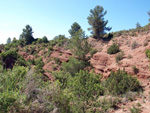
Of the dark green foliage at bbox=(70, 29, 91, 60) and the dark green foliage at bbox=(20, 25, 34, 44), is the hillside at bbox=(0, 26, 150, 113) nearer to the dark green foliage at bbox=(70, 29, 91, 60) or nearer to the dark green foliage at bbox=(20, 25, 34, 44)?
the dark green foliage at bbox=(70, 29, 91, 60)

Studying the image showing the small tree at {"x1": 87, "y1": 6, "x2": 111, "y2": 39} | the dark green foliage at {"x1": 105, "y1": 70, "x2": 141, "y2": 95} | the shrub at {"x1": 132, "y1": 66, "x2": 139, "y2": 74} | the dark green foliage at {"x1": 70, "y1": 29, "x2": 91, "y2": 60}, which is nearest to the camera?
the dark green foliage at {"x1": 105, "y1": 70, "x2": 141, "y2": 95}

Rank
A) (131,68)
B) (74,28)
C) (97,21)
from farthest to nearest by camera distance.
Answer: (74,28), (97,21), (131,68)

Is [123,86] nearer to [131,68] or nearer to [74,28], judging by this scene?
[131,68]

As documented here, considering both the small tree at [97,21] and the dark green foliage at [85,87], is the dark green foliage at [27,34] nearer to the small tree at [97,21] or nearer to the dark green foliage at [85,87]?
the small tree at [97,21]

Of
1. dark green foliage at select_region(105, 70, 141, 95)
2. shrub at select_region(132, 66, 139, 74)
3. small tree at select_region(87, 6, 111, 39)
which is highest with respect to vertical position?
small tree at select_region(87, 6, 111, 39)

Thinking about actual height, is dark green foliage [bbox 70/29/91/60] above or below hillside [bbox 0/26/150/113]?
above

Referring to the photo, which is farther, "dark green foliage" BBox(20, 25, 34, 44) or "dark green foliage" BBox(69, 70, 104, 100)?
"dark green foliage" BBox(20, 25, 34, 44)

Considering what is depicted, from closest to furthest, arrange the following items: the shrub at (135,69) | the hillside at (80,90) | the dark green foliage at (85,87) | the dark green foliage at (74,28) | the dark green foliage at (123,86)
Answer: the hillside at (80,90)
the dark green foliage at (85,87)
the dark green foliage at (123,86)
the shrub at (135,69)
the dark green foliage at (74,28)

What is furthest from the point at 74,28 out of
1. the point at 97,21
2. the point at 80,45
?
the point at 80,45

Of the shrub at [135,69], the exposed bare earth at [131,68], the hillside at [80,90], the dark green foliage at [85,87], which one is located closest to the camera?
the hillside at [80,90]

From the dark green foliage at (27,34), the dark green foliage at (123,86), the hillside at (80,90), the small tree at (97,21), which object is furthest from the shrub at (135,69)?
the dark green foliage at (27,34)

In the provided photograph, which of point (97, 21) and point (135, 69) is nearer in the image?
point (135, 69)

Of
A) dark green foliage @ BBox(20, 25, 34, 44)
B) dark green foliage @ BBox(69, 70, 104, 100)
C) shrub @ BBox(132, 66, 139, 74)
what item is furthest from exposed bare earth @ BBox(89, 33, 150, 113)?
dark green foliage @ BBox(20, 25, 34, 44)

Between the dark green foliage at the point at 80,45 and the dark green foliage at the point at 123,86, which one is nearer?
the dark green foliage at the point at 123,86
